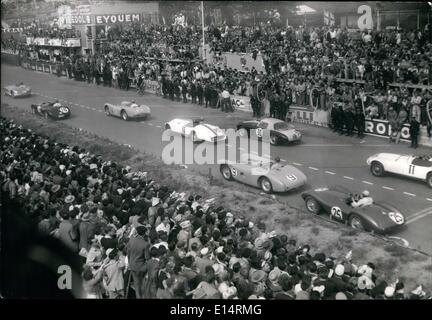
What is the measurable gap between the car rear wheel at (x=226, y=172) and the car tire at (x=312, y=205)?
3.70 meters

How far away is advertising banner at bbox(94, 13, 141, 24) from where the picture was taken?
31.9 metres

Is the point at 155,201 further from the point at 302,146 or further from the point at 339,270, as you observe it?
the point at 302,146

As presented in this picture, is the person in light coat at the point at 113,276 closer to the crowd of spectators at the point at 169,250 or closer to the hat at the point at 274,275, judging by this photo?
the crowd of spectators at the point at 169,250

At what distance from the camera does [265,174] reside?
17.6m

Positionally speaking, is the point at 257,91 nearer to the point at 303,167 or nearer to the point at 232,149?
the point at 232,149

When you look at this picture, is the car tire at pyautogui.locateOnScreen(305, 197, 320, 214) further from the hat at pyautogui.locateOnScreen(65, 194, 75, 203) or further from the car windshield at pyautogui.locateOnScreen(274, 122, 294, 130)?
the car windshield at pyautogui.locateOnScreen(274, 122, 294, 130)

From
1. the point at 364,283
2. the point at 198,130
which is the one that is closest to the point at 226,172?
the point at 198,130

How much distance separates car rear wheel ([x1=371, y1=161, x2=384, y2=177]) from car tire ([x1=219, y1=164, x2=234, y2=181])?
5.10 m

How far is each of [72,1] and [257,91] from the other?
1090cm

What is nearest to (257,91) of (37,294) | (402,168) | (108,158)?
(108,158)

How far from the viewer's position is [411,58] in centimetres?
2500

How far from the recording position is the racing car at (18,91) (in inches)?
1340

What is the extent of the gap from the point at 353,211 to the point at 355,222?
1.01 feet

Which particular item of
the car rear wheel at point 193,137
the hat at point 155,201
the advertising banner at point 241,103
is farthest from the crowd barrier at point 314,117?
the hat at point 155,201
